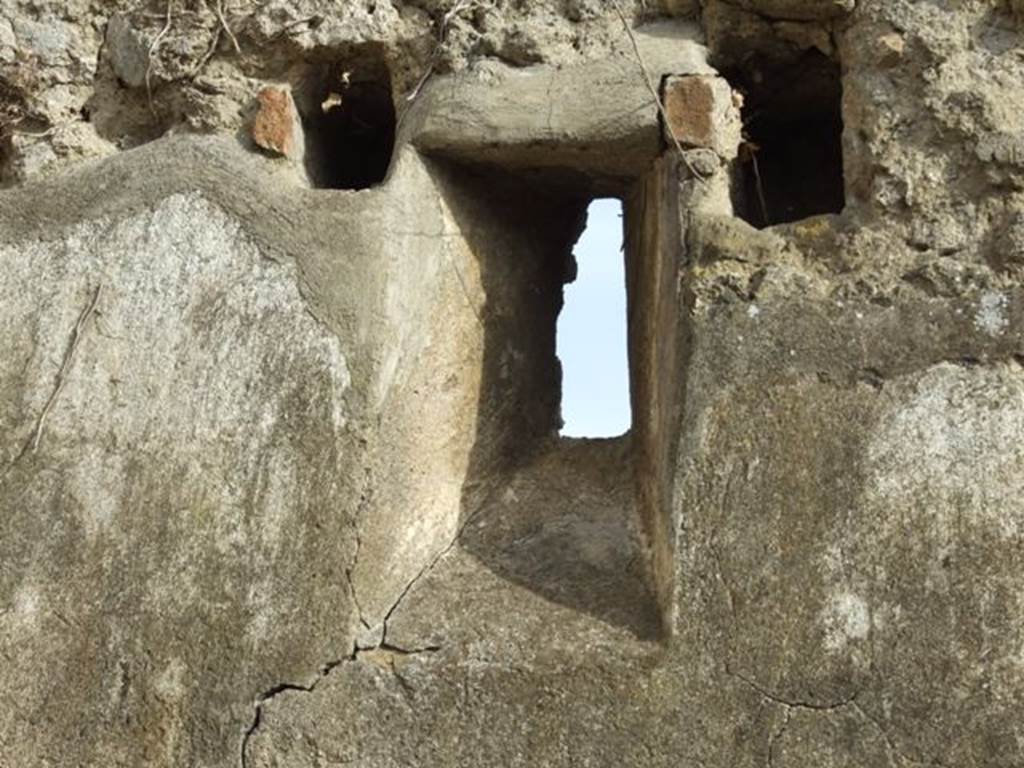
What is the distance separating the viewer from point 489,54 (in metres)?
3.16

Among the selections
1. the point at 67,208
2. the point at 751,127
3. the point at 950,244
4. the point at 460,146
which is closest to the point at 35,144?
the point at 67,208

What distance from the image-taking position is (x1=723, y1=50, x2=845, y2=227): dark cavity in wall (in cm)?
317

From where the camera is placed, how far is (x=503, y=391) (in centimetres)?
325

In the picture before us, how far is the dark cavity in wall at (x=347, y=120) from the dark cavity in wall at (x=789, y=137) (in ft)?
2.59

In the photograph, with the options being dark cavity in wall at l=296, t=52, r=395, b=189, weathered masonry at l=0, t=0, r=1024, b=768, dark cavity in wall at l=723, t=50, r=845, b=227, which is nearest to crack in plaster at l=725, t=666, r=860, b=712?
weathered masonry at l=0, t=0, r=1024, b=768

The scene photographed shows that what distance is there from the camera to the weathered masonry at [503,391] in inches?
101

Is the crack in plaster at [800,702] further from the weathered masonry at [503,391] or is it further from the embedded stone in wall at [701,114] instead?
the embedded stone in wall at [701,114]

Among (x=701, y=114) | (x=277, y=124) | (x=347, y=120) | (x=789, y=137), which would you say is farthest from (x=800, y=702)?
(x=347, y=120)

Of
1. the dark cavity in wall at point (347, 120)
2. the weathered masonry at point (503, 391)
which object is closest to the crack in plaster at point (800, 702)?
the weathered masonry at point (503, 391)

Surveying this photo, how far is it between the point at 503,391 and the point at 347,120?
0.76 meters

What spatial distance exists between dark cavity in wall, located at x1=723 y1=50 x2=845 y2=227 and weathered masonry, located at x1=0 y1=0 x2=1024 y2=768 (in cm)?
1

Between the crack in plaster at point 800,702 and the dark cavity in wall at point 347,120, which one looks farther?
the dark cavity in wall at point 347,120

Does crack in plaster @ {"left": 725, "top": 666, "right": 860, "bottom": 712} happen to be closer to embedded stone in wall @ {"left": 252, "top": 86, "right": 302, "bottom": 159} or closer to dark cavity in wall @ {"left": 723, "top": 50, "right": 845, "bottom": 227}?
dark cavity in wall @ {"left": 723, "top": 50, "right": 845, "bottom": 227}

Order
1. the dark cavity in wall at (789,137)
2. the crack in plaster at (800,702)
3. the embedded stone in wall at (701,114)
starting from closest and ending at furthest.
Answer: the crack in plaster at (800,702)
the embedded stone in wall at (701,114)
the dark cavity in wall at (789,137)
